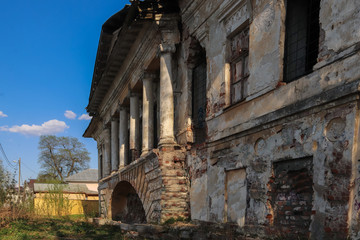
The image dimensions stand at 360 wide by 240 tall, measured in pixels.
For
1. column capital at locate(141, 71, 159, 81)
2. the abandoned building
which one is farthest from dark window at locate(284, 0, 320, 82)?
column capital at locate(141, 71, 159, 81)

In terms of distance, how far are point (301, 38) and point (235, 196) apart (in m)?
3.24

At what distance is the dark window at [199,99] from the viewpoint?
393 inches

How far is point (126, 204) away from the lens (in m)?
18.8

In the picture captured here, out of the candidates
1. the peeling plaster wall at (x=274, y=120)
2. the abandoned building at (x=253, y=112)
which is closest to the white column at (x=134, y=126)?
the abandoned building at (x=253, y=112)

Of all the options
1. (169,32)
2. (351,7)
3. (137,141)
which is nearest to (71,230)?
(137,141)

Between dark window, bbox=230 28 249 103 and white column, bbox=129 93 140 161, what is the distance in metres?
6.98

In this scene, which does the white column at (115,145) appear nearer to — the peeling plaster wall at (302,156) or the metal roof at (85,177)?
the peeling plaster wall at (302,156)

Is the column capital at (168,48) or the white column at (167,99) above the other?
the column capital at (168,48)

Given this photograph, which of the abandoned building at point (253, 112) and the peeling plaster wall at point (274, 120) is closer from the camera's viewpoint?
the peeling plaster wall at point (274, 120)

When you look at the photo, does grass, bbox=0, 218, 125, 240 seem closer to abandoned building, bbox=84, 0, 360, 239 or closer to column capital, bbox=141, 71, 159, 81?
abandoned building, bbox=84, 0, 360, 239

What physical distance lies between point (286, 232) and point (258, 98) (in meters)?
2.39

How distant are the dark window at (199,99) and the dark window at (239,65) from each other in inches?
73.5

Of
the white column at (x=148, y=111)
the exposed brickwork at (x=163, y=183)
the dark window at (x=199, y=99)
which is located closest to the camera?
the exposed brickwork at (x=163, y=183)

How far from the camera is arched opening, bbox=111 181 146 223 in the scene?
1724cm
